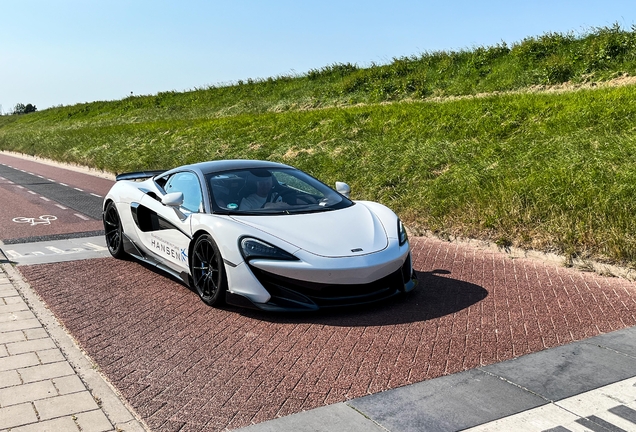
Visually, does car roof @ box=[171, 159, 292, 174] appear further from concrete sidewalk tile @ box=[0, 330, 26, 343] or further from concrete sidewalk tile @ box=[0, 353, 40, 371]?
concrete sidewalk tile @ box=[0, 353, 40, 371]

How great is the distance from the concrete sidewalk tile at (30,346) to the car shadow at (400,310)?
165cm

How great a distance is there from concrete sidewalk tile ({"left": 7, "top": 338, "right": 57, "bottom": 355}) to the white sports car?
1484mm

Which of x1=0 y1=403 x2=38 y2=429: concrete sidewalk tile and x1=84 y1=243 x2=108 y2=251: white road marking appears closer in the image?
x1=0 y1=403 x2=38 y2=429: concrete sidewalk tile

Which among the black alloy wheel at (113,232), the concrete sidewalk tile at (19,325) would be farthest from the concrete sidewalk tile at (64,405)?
the black alloy wheel at (113,232)

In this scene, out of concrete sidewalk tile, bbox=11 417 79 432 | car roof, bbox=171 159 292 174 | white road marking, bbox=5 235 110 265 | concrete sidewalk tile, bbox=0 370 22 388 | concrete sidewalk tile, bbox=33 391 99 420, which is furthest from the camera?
white road marking, bbox=5 235 110 265

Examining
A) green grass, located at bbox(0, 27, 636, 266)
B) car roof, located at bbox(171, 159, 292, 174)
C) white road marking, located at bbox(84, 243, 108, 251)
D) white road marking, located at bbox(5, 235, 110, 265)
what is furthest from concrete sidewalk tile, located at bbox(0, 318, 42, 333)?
green grass, located at bbox(0, 27, 636, 266)

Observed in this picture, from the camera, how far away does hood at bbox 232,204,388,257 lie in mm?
5855

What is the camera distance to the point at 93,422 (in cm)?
385

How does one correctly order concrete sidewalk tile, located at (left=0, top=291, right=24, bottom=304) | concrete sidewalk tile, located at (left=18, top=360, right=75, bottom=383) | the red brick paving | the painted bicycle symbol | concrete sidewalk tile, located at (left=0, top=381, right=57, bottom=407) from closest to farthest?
1. concrete sidewalk tile, located at (left=0, top=381, right=57, bottom=407)
2. the red brick paving
3. concrete sidewalk tile, located at (left=18, top=360, right=75, bottom=383)
4. concrete sidewalk tile, located at (left=0, top=291, right=24, bottom=304)
5. the painted bicycle symbol

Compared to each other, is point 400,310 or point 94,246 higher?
point 94,246

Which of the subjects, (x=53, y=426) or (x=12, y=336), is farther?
(x=12, y=336)

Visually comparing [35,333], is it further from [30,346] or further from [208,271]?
[208,271]

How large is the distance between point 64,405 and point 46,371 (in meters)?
0.66

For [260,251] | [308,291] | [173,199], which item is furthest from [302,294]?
[173,199]
